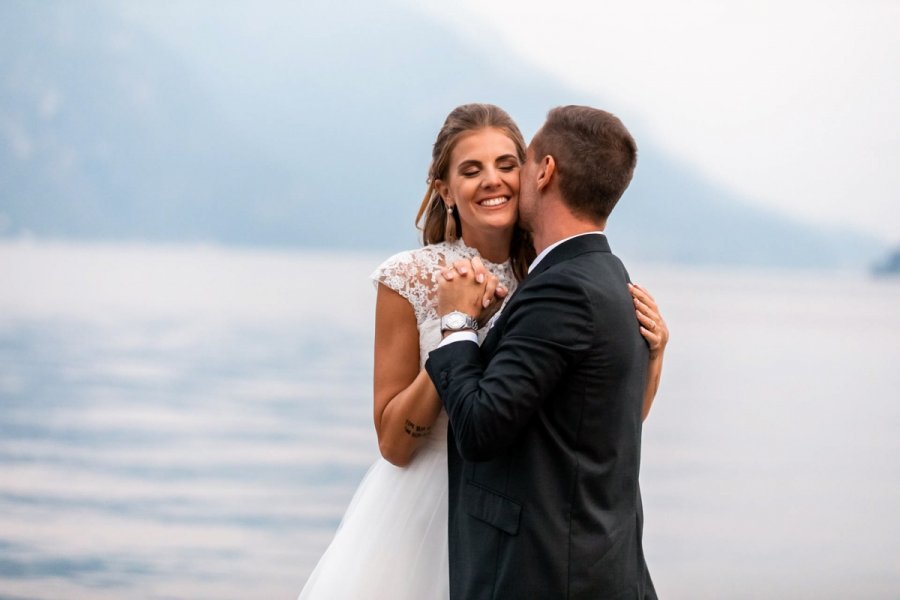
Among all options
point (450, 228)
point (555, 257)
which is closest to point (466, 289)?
point (555, 257)

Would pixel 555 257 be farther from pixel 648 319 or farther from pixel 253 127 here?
pixel 253 127

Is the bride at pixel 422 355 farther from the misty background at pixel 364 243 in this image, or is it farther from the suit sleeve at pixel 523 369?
the misty background at pixel 364 243

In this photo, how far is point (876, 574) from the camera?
430 centimetres

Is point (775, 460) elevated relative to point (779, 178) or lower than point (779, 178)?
lower

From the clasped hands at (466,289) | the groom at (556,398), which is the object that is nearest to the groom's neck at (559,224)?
the groom at (556,398)

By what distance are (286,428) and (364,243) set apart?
86 centimetres

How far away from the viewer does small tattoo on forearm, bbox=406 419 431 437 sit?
1990 millimetres

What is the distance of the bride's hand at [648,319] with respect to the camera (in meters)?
1.79

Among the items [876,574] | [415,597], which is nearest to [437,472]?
[415,597]

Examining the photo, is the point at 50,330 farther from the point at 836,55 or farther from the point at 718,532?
the point at 836,55

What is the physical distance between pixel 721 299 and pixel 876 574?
1.21 metres

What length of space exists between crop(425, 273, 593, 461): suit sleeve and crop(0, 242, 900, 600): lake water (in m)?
2.72

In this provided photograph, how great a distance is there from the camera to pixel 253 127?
4707 mm

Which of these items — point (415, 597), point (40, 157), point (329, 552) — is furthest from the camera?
point (40, 157)
